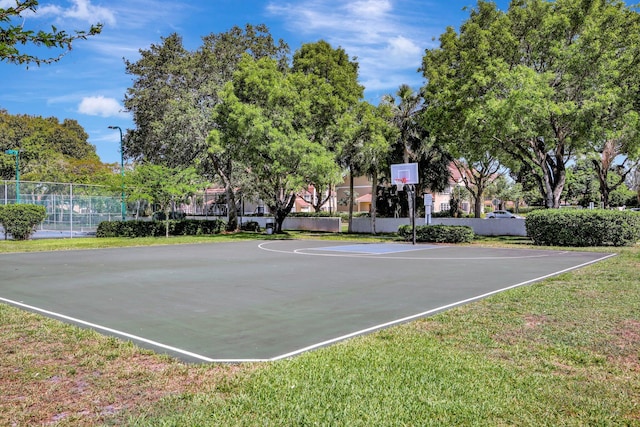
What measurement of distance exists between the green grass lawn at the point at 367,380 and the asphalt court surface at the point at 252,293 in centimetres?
57

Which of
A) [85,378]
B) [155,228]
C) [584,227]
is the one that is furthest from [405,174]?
[85,378]

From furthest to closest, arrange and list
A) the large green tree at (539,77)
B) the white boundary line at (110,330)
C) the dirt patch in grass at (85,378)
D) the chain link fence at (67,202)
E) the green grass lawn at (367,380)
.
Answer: the chain link fence at (67,202)
the large green tree at (539,77)
the white boundary line at (110,330)
the dirt patch in grass at (85,378)
the green grass lawn at (367,380)

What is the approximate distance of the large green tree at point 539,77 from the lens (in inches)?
849

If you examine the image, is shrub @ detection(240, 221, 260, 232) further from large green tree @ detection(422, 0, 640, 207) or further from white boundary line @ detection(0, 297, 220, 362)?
white boundary line @ detection(0, 297, 220, 362)

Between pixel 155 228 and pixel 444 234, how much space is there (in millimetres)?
17936

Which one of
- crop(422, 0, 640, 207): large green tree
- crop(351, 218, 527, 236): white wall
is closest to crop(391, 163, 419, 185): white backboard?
crop(422, 0, 640, 207): large green tree

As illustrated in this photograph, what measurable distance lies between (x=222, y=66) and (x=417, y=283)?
2565cm

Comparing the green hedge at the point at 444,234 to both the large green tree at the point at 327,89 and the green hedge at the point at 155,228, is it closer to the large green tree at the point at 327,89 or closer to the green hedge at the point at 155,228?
the large green tree at the point at 327,89

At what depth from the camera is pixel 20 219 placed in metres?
25.5

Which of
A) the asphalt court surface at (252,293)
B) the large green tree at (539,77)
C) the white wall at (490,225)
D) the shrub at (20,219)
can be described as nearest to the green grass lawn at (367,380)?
the asphalt court surface at (252,293)

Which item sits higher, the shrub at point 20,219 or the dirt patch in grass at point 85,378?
the shrub at point 20,219

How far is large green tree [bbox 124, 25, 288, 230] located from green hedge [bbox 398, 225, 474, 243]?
12.9 m

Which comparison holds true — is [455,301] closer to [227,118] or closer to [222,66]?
[227,118]

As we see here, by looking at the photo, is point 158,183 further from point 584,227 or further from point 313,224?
point 584,227
